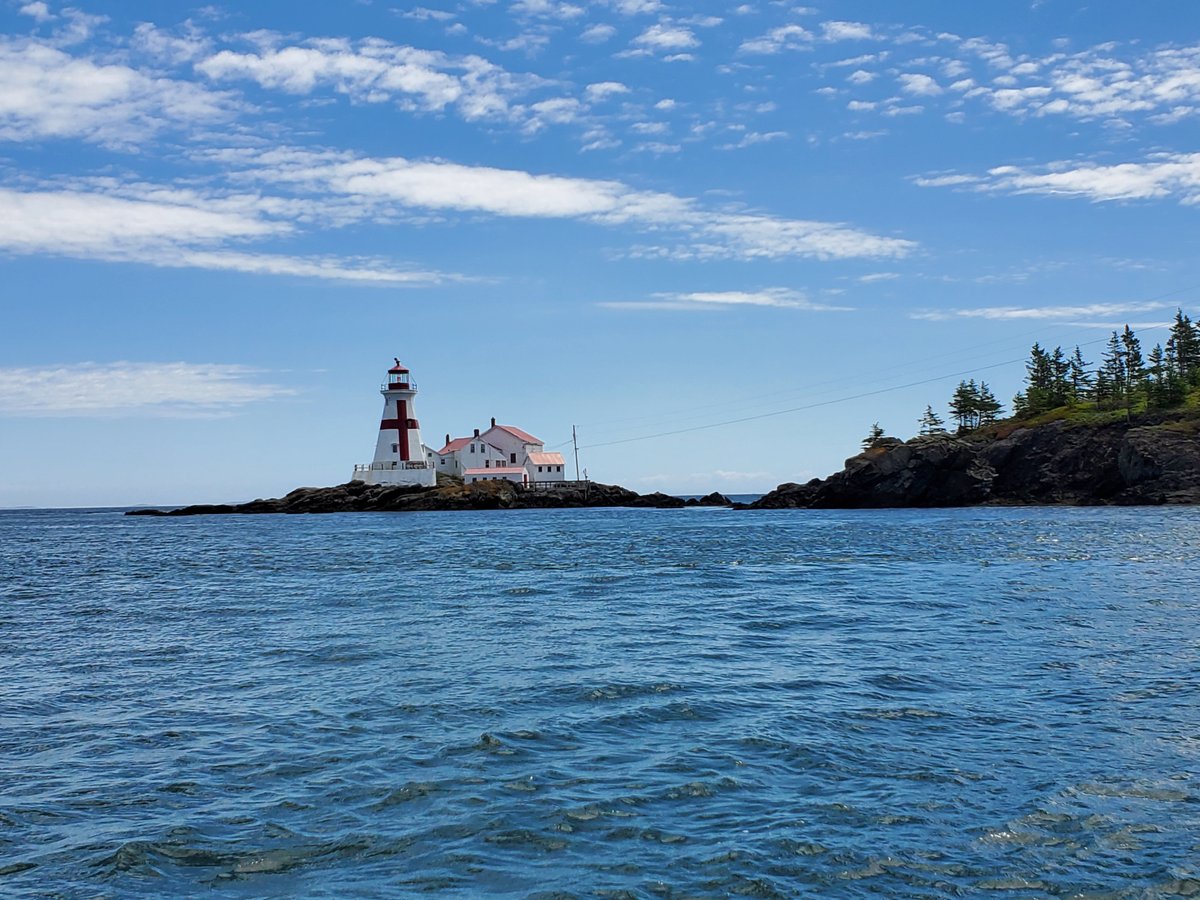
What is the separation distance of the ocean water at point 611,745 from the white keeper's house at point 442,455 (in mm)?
85060

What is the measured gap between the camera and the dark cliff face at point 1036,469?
9506 cm

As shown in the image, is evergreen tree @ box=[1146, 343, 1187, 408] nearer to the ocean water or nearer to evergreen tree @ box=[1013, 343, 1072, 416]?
evergreen tree @ box=[1013, 343, 1072, 416]

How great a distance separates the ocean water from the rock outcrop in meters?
85.8

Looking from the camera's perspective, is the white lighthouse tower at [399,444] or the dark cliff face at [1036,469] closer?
the dark cliff face at [1036,469]

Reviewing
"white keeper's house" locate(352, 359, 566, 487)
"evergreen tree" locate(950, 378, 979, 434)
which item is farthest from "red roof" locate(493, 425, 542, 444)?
"evergreen tree" locate(950, 378, 979, 434)

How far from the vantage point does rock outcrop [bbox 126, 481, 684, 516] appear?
116875 mm

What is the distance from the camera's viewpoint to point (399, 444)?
117062mm

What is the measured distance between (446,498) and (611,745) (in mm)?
105756

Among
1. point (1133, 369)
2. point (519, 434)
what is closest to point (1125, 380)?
point (1133, 369)

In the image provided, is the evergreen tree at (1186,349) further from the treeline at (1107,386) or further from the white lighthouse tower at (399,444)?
the white lighthouse tower at (399,444)

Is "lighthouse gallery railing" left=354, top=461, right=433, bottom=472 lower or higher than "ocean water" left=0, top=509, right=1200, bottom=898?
higher

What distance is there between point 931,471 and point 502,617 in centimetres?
9229

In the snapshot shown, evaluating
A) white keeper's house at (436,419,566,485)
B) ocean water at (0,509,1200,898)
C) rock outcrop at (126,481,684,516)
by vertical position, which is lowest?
ocean water at (0,509,1200,898)

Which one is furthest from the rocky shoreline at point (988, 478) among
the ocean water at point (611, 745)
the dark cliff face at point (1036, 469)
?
the ocean water at point (611, 745)
